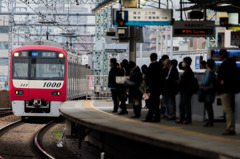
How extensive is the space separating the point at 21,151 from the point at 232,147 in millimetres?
7961

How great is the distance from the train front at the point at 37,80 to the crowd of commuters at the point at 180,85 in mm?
6780

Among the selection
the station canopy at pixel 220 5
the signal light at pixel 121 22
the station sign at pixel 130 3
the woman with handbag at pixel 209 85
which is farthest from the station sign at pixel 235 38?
the woman with handbag at pixel 209 85

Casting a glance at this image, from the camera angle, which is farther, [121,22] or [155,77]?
[121,22]

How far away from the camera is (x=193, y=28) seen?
1583 cm

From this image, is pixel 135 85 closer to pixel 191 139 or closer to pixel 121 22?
pixel 121 22

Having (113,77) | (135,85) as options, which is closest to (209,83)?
(135,85)

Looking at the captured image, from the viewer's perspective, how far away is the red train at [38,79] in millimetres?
20266

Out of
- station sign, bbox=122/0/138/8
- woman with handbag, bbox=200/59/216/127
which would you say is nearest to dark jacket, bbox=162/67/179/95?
woman with handbag, bbox=200/59/216/127

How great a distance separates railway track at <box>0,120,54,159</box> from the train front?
0.79 metres

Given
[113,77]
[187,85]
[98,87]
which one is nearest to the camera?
[187,85]

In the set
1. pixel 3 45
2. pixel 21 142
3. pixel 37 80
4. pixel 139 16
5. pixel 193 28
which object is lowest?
pixel 21 142

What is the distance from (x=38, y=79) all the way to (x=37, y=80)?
6cm

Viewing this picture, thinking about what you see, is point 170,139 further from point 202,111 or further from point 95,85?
point 95,85

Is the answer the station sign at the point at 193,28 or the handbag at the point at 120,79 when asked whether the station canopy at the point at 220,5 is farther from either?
the handbag at the point at 120,79
